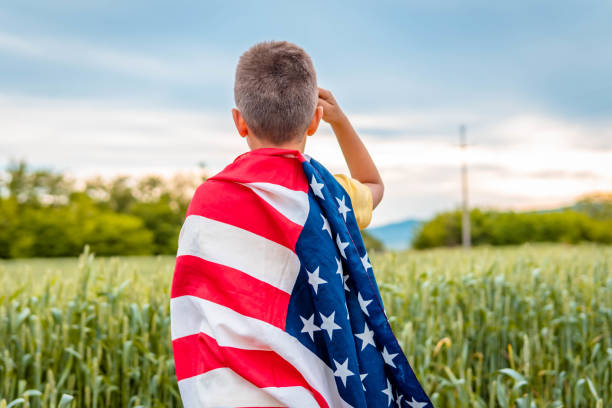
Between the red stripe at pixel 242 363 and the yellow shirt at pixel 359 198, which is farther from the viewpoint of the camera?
the yellow shirt at pixel 359 198

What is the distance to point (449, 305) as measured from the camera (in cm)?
487

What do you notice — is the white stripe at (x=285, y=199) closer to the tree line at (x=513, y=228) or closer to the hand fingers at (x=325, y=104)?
the hand fingers at (x=325, y=104)

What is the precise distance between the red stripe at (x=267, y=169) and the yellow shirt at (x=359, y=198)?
32 centimetres

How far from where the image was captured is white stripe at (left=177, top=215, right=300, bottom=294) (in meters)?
1.63

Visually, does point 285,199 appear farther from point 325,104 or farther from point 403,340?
point 403,340

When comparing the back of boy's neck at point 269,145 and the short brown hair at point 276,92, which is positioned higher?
the short brown hair at point 276,92

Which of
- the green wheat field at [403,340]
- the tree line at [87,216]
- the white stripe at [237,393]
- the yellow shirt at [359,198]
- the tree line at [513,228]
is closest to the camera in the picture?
the white stripe at [237,393]

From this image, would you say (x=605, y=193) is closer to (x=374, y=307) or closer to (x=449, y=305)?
(x=449, y=305)

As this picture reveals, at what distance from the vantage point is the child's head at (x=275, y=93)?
1649mm

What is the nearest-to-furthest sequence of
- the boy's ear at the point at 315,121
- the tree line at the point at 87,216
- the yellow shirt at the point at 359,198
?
1. the boy's ear at the point at 315,121
2. the yellow shirt at the point at 359,198
3. the tree line at the point at 87,216

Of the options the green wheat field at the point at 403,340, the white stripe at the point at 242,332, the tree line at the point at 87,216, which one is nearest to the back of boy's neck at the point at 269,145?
the white stripe at the point at 242,332

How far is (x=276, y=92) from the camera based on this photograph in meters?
1.65

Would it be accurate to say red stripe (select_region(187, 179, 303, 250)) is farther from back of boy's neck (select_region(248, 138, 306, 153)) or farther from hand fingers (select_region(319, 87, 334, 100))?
hand fingers (select_region(319, 87, 334, 100))

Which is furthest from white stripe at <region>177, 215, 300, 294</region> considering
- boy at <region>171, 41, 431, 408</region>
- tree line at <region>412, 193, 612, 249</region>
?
tree line at <region>412, 193, 612, 249</region>
